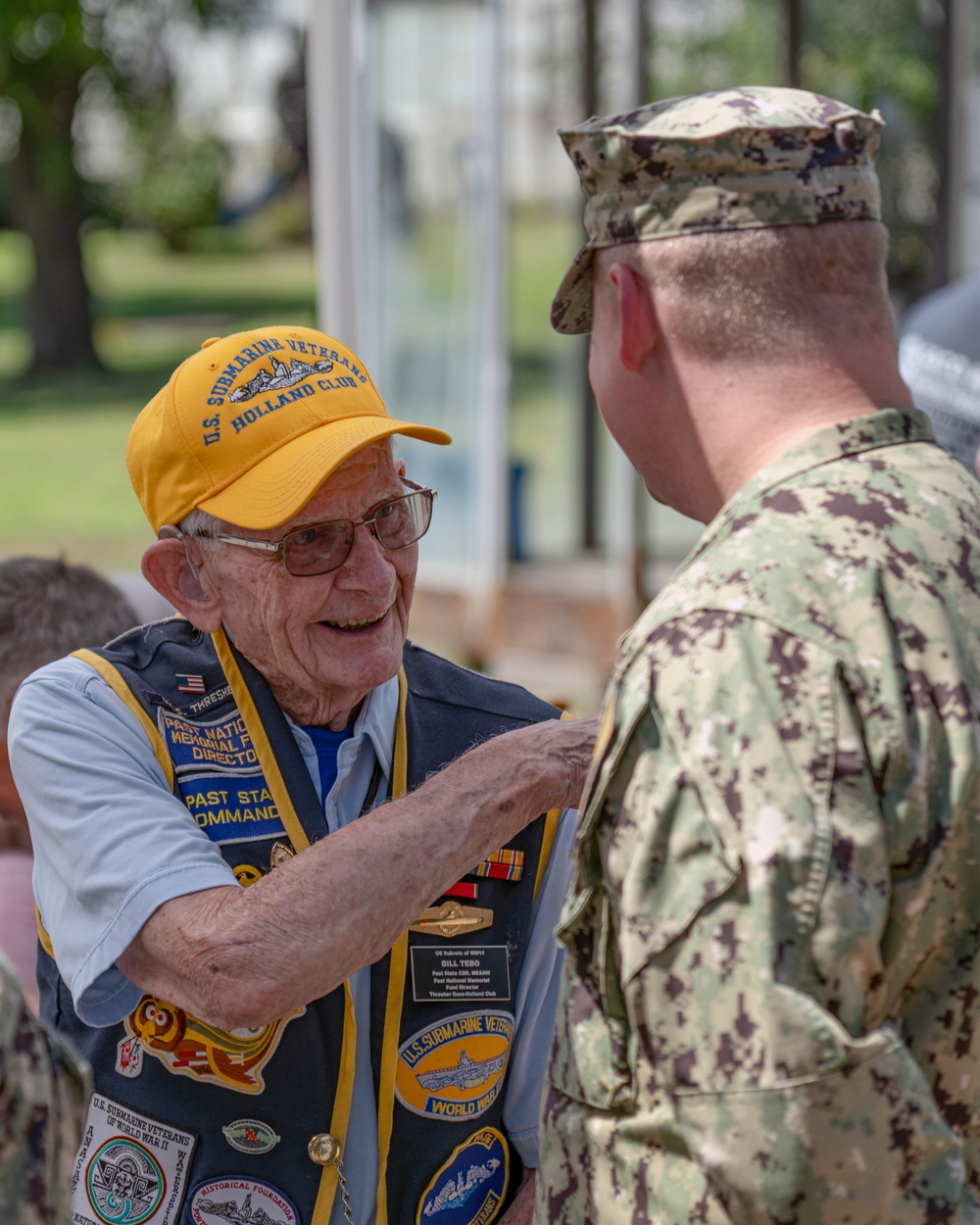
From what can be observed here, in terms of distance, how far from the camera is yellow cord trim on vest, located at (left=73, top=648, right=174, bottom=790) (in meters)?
2.01

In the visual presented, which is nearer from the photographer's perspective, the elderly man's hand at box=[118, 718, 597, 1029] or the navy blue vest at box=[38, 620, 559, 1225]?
the elderly man's hand at box=[118, 718, 597, 1029]

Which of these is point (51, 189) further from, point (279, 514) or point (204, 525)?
point (279, 514)

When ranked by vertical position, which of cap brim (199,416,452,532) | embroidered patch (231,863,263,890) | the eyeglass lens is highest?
cap brim (199,416,452,532)

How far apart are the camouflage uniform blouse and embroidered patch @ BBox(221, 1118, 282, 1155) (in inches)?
24.5

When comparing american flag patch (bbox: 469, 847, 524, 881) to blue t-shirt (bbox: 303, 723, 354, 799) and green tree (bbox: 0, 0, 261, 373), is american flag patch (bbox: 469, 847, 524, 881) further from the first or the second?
green tree (bbox: 0, 0, 261, 373)

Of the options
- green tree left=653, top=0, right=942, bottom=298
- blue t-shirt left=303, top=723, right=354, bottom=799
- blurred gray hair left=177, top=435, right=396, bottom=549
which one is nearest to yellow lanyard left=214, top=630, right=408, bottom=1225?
blue t-shirt left=303, top=723, right=354, bottom=799

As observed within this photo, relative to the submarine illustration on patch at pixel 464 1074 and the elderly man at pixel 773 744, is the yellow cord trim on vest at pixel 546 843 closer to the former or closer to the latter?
the submarine illustration on patch at pixel 464 1074

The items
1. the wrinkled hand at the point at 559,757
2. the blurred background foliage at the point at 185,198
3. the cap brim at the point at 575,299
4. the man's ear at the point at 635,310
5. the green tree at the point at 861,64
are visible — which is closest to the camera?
the man's ear at the point at 635,310

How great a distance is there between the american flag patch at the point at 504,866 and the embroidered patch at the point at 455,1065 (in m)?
0.19

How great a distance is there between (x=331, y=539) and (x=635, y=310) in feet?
2.22

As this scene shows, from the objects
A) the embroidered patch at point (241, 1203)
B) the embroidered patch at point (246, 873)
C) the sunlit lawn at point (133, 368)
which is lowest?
the sunlit lawn at point (133, 368)

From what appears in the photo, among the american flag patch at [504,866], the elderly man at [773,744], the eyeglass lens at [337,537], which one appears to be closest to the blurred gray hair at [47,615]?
the eyeglass lens at [337,537]

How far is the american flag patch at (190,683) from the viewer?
2.10 m

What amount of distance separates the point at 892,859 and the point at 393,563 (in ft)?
3.21
